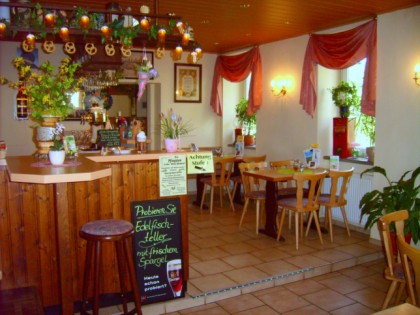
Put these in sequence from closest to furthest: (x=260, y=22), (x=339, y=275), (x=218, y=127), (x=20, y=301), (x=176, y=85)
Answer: (x=20, y=301) → (x=339, y=275) → (x=260, y=22) → (x=176, y=85) → (x=218, y=127)

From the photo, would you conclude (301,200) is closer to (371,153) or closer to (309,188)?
(309,188)

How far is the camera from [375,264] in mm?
4758

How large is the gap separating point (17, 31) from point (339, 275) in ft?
12.7

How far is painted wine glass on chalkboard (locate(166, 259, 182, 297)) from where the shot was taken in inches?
146

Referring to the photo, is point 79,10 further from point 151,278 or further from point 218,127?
point 218,127

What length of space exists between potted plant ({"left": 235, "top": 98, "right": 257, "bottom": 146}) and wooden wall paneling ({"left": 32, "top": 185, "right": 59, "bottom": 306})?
209 inches

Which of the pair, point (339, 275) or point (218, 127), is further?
point (218, 127)

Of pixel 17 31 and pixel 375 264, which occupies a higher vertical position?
pixel 17 31

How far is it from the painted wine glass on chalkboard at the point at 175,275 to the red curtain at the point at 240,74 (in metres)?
4.36

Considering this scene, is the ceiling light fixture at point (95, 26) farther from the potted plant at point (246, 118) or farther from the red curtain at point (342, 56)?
the potted plant at point (246, 118)

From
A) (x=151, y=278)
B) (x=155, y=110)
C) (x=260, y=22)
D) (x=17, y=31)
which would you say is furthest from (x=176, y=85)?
(x=151, y=278)

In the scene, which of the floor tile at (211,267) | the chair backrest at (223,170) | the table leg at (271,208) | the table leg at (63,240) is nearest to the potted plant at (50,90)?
the table leg at (63,240)

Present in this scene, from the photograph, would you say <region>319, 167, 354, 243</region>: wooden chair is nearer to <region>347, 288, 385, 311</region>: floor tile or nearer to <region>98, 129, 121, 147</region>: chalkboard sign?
<region>347, 288, 385, 311</region>: floor tile

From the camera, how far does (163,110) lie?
8.12 metres
